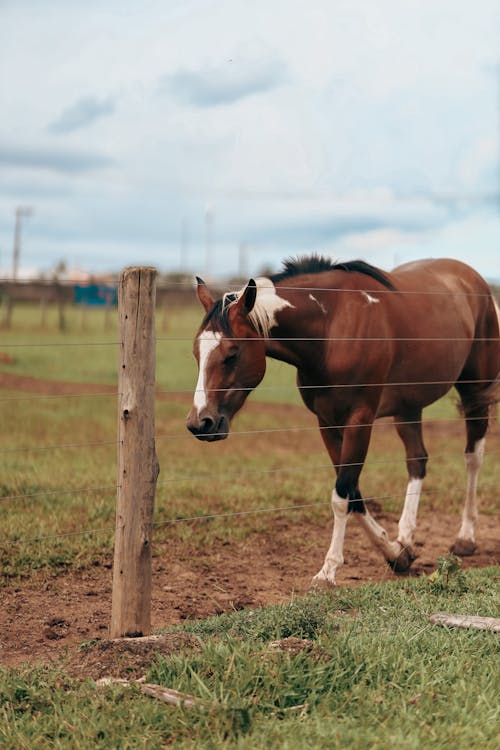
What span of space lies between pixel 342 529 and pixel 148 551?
5.82 feet

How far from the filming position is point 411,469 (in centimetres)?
660

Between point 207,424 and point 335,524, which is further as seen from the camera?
point 335,524

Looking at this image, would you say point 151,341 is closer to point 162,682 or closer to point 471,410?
point 162,682

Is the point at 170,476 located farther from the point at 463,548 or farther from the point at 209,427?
the point at 209,427

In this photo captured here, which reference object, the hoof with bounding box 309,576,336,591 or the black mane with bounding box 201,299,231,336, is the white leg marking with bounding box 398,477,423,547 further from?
the black mane with bounding box 201,299,231,336

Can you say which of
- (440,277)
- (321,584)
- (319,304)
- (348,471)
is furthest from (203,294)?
(440,277)

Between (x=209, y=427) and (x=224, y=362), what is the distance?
41 cm

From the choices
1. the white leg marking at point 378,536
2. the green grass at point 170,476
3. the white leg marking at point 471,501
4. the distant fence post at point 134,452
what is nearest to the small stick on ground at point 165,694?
the distant fence post at point 134,452

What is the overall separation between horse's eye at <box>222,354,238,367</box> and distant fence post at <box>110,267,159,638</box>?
805 mm

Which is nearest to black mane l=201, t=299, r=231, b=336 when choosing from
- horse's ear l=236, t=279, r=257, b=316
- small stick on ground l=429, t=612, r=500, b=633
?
horse's ear l=236, t=279, r=257, b=316

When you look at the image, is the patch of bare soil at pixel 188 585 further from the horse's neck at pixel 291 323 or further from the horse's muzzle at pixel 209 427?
the horse's neck at pixel 291 323

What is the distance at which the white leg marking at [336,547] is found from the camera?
543cm

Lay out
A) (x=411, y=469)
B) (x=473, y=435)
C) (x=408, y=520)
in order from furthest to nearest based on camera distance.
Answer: (x=473, y=435) → (x=411, y=469) → (x=408, y=520)

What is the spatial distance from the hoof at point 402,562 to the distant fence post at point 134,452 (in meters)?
2.37
